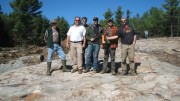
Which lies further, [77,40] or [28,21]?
[28,21]

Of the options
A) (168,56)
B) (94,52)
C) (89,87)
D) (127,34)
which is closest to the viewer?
(89,87)

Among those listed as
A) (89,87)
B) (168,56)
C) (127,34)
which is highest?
(127,34)

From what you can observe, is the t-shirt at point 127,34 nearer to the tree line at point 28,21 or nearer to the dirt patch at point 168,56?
the dirt patch at point 168,56

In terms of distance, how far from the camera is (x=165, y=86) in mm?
7949

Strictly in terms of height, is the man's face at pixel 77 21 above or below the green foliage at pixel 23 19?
below

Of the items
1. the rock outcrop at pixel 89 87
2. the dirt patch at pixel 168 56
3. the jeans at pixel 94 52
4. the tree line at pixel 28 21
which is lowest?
the rock outcrop at pixel 89 87

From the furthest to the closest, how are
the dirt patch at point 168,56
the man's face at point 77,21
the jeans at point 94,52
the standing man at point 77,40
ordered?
the dirt patch at point 168,56 → the jeans at point 94,52 → the standing man at point 77,40 → the man's face at point 77,21

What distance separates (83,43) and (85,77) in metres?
1.37

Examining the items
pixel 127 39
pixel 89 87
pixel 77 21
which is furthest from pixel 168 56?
pixel 89 87

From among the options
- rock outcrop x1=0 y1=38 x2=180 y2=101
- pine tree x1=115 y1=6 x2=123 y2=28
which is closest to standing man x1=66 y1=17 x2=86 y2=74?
rock outcrop x1=0 y1=38 x2=180 y2=101

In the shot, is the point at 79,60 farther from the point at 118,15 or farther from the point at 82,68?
the point at 118,15

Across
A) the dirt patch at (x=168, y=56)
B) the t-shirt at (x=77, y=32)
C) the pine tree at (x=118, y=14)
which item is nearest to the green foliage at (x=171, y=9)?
the pine tree at (x=118, y=14)

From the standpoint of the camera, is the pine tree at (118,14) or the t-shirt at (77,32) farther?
the pine tree at (118,14)

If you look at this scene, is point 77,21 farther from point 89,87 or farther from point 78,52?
point 89,87
